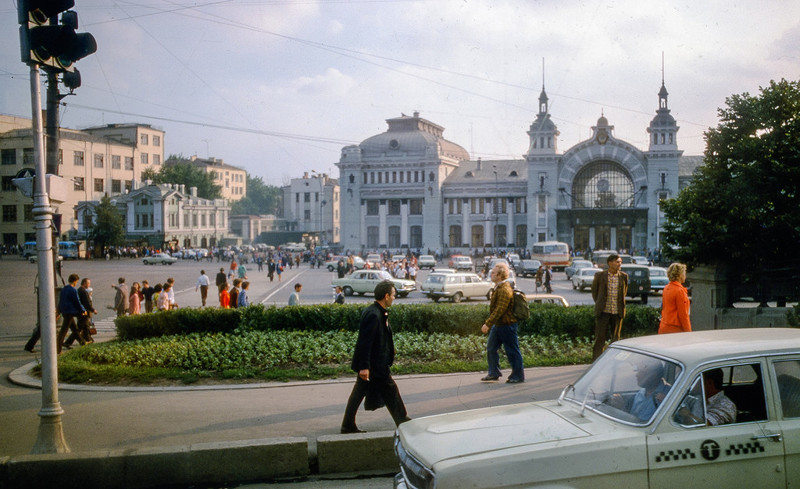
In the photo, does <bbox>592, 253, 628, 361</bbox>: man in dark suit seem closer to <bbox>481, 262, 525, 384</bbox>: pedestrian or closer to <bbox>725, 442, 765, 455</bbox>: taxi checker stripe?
<bbox>481, 262, 525, 384</bbox>: pedestrian

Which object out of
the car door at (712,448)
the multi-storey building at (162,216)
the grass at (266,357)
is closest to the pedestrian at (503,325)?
the grass at (266,357)

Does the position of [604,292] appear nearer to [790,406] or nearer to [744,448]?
[790,406]

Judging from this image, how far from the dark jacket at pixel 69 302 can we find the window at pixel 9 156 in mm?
2806

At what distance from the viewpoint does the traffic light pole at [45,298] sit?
6309 millimetres

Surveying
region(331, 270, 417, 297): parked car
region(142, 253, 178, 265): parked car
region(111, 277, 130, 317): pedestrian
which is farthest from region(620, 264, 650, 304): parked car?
region(142, 253, 178, 265): parked car

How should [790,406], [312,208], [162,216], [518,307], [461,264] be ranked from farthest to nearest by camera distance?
[312,208] → [162,216] → [461,264] → [518,307] → [790,406]

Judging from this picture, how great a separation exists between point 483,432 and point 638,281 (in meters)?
27.7

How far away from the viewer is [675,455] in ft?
14.0

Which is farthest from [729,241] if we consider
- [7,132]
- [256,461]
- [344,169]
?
[344,169]

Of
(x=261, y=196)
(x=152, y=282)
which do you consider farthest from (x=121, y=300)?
(x=261, y=196)

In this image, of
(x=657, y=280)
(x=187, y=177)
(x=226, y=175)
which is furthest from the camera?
(x=226, y=175)

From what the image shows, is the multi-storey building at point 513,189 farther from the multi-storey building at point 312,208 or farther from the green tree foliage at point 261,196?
the green tree foliage at point 261,196

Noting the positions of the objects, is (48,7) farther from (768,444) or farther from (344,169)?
(344,169)

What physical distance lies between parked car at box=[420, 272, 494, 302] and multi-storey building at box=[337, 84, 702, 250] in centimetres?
4733
